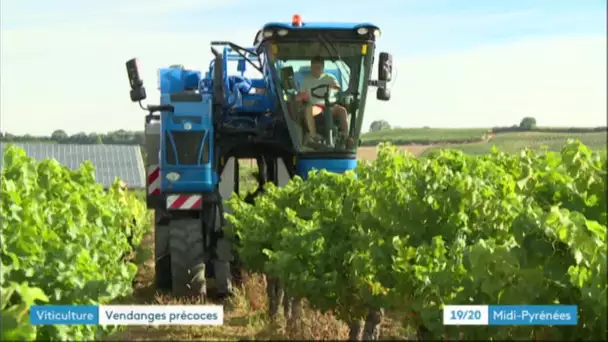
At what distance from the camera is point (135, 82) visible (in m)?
9.83

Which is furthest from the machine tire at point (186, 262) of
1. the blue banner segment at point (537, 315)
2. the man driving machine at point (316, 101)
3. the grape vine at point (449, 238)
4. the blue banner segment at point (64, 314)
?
the blue banner segment at point (537, 315)

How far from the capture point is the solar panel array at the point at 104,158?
1649 inches

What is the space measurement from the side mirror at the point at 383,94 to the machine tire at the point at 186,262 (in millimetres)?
2444

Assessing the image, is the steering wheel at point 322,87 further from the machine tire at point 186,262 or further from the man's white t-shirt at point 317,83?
the machine tire at point 186,262

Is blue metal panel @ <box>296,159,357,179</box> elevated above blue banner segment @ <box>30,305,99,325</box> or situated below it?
above

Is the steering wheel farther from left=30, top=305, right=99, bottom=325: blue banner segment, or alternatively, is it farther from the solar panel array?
the solar panel array

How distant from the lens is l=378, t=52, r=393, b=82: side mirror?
9.62 meters

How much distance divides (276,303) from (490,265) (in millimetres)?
4787

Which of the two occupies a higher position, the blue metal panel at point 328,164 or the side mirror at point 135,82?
the side mirror at point 135,82

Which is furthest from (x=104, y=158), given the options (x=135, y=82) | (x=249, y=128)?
(x=135, y=82)

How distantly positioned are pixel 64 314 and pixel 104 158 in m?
39.3

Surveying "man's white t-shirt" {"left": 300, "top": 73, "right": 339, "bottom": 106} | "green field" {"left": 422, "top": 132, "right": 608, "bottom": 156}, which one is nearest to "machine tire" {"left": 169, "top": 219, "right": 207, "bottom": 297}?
"man's white t-shirt" {"left": 300, "top": 73, "right": 339, "bottom": 106}

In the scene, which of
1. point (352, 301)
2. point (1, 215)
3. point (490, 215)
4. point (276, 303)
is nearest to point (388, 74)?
point (276, 303)

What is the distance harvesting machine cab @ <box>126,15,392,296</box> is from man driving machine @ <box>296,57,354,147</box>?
11 mm
